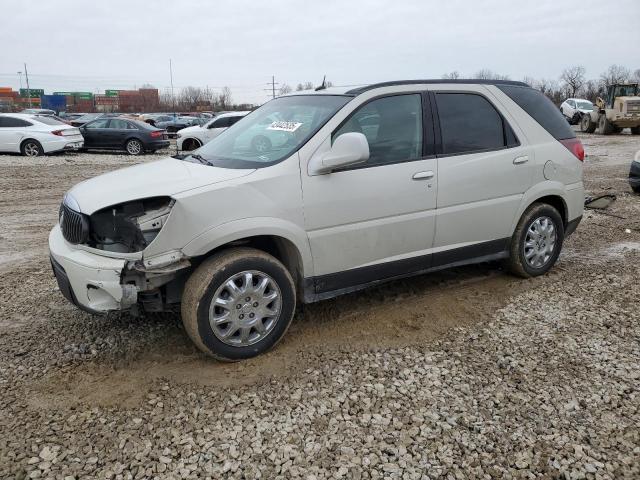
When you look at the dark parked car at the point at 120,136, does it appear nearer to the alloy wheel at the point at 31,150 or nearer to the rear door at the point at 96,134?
the rear door at the point at 96,134

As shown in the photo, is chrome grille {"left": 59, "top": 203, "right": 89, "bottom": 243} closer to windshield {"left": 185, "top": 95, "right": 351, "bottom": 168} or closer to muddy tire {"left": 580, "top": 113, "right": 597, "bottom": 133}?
windshield {"left": 185, "top": 95, "right": 351, "bottom": 168}

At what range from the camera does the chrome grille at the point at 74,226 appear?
10.9ft

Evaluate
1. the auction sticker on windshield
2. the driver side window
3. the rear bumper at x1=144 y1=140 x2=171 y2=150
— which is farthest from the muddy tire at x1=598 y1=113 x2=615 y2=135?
the auction sticker on windshield

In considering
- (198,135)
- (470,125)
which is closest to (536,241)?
(470,125)

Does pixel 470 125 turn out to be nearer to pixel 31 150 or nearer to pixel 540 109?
pixel 540 109

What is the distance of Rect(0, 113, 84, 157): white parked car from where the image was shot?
16578 mm

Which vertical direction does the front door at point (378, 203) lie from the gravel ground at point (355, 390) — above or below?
above

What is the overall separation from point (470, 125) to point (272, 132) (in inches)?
66.5

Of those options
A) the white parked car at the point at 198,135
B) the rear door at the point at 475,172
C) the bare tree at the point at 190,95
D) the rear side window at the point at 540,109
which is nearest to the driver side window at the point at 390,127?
the rear door at the point at 475,172

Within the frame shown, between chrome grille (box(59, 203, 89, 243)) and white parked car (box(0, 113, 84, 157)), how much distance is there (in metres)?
15.2

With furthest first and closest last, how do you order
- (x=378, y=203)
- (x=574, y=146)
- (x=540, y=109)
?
(x=574, y=146) → (x=540, y=109) → (x=378, y=203)

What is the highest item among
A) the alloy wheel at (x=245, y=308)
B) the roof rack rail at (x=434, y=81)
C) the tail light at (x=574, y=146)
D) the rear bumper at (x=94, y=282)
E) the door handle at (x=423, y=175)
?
the roof rack rail at (x=434, y=81)

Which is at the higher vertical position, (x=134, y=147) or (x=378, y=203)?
(x=378, y=203)

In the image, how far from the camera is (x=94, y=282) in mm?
3178
